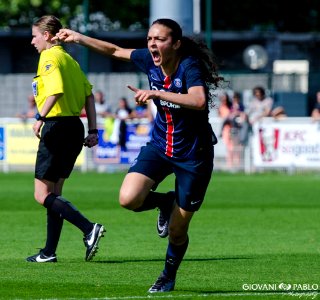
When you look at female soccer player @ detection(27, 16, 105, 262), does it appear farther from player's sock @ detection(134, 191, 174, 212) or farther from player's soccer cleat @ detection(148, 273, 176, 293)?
player's soccer cleat @ detection(148, 273, 176, 293)

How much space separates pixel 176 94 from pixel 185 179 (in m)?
0.82

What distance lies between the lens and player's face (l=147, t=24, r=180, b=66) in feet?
30.3

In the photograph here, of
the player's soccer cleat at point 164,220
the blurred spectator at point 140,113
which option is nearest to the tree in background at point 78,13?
the blurred spectator at point 140,113

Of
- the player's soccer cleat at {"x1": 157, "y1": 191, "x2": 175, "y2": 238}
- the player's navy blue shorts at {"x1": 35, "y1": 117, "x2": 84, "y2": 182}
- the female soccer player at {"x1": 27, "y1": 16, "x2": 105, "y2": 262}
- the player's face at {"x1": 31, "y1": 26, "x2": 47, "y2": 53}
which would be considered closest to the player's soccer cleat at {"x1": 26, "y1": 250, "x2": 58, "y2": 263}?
the female soccer player at {"x1": 27, "y1": 16, "x2": 105, "y2": 262}

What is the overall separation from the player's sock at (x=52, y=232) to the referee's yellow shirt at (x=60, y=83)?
37.3 inches

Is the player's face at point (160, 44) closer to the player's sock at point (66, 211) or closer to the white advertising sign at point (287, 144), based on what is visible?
the player's sock at point (66, 211)

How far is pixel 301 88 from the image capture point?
3769cm

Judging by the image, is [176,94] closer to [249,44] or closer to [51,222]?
[51,222]

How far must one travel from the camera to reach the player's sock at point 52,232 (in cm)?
1169

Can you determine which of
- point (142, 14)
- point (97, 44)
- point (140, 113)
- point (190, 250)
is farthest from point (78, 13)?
point (97, 44)

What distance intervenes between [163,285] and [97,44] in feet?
6.64

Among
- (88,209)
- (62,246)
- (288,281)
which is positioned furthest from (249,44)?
(288,281)

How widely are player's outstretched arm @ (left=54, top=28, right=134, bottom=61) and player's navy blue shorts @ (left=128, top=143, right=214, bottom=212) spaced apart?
92cm

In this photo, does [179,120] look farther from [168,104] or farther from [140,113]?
[140,113]
